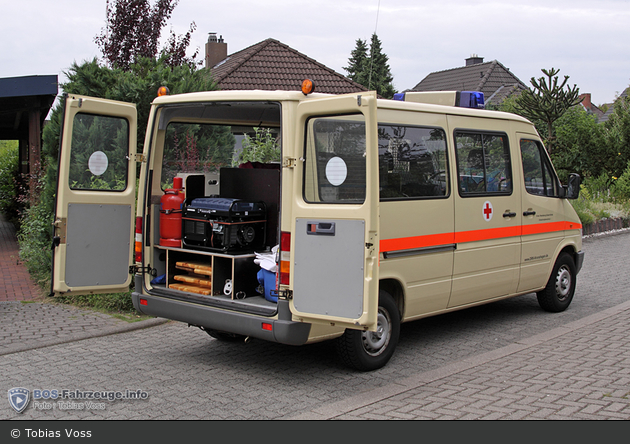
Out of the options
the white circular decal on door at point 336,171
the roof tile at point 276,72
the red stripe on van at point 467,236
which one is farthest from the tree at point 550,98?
the white circular decal on door at point 336,171

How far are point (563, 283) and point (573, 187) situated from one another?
4.18 feet

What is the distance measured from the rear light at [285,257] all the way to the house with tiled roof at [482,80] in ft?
107

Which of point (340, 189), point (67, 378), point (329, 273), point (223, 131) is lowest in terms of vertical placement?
point (67, 378)

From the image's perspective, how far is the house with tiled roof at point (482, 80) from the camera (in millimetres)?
37562

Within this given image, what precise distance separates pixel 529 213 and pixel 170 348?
427 cm

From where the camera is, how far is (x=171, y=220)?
6133 millimetres

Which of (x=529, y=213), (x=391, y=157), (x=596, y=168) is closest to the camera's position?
(x=391, y=157)

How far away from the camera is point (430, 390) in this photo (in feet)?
16.8

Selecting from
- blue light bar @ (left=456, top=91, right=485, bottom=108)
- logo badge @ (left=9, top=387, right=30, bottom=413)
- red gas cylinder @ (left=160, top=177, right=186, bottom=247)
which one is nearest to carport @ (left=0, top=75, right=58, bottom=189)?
red gas cylinder @ (left=160, top=177, right=186, bottom=247)

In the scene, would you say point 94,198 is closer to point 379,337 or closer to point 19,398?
point 19,398

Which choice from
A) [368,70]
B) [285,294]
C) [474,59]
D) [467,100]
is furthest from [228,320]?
[474,59]

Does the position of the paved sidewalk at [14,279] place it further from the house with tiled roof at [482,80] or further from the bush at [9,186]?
the house with tiled roof at [482,80]
